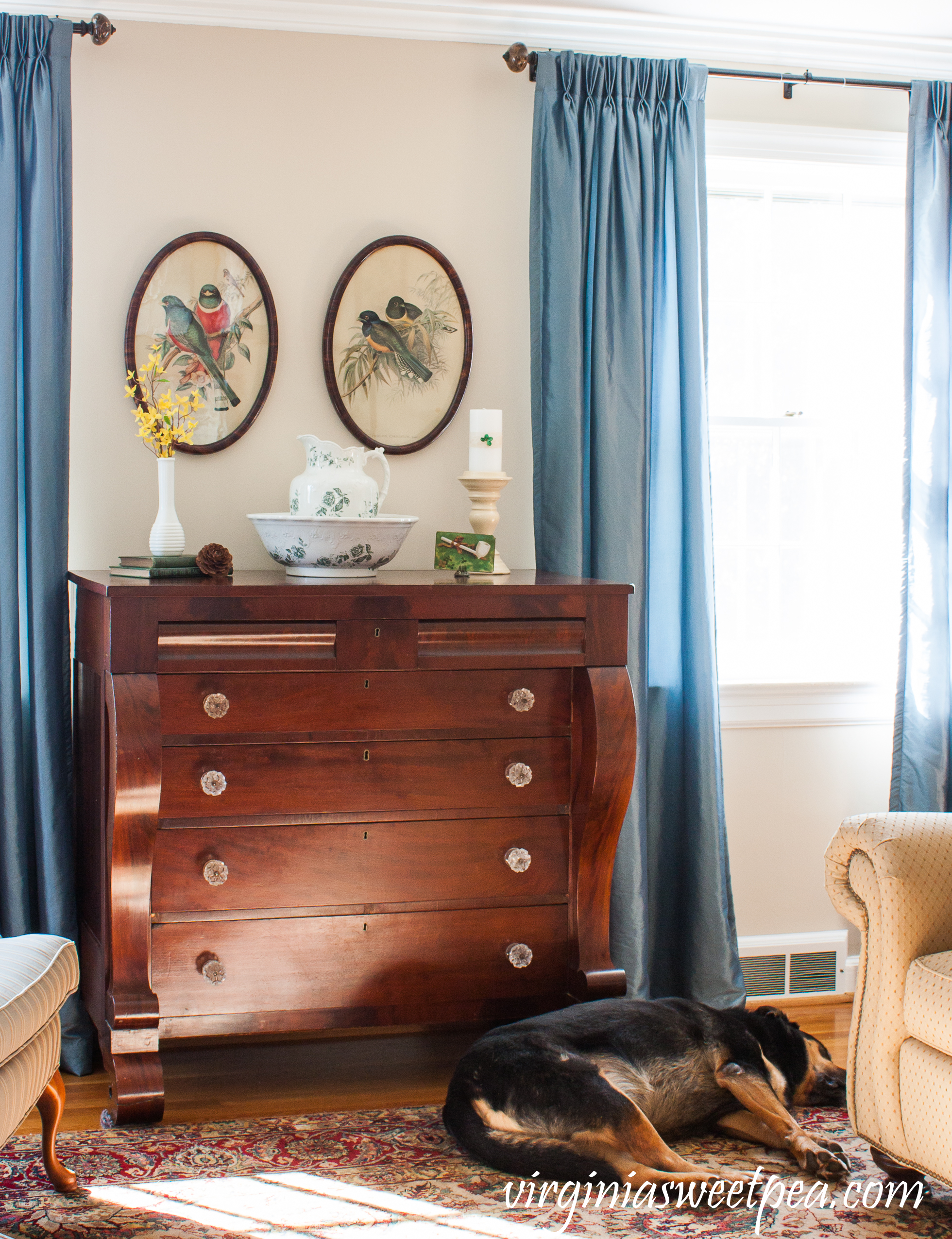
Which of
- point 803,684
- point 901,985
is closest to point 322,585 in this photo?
point 901,985

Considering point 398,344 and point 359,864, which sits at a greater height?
point 398,344

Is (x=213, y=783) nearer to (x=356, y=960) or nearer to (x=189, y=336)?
(x=356, y=960)

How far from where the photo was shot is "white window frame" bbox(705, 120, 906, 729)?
10.0 feet

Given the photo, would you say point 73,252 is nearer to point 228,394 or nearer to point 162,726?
point 228,394

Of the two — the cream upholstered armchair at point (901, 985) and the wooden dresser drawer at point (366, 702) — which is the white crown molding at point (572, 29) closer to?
the wooden dresser drawer at point (366, 702)

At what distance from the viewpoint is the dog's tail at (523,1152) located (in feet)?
6.47

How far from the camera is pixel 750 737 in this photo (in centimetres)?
316

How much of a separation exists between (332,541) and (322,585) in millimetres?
182

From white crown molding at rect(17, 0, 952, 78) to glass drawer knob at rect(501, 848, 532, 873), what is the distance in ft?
6.55

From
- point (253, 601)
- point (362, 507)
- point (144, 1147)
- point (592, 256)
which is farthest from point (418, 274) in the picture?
point (144, 1147)

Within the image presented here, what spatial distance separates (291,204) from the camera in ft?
9.32

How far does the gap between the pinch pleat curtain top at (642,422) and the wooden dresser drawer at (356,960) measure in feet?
1.56

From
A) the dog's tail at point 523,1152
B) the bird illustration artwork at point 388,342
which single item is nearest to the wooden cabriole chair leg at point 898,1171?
the dog's tail at point 523,1152

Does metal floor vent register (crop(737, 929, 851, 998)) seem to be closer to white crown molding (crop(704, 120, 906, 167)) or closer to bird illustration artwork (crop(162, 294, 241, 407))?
bird illustration artwork (crop(162, 294, 241, 407))
